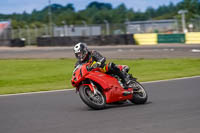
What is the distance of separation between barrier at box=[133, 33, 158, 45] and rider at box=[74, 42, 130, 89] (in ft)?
88.5

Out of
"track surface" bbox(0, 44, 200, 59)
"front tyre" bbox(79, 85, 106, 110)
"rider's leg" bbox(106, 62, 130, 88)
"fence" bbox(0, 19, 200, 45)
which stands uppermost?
"fence" bbox(0, 19, 200, 45)

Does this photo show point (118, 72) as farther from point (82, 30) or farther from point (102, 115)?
point (82, 30)

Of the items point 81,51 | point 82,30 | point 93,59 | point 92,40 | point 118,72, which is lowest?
point 118,72

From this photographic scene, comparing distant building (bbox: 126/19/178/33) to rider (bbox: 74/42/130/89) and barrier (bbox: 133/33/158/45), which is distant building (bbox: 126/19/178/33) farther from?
rider (bbox: 74/42/130/89)

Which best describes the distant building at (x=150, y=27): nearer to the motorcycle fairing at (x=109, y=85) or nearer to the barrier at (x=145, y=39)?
the barrier at (x=145, y=39)

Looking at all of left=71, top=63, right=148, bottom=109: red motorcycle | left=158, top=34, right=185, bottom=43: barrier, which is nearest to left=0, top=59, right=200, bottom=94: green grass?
left=71, top=63, right=148, bottom=109: red motorcycle

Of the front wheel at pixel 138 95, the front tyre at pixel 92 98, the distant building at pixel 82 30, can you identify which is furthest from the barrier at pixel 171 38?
the front tyre at pixel 92 98

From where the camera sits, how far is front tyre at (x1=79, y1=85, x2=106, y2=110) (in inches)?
300

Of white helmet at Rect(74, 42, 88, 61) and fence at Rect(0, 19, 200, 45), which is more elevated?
fence at Rect(0, 19, 200, 45)

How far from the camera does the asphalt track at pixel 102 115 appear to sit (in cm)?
597

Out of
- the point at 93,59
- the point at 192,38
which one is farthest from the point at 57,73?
the point at 192,38

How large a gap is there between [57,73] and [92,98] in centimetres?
914

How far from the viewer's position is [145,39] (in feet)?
115

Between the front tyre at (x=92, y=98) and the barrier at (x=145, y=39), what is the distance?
89.9 feet
